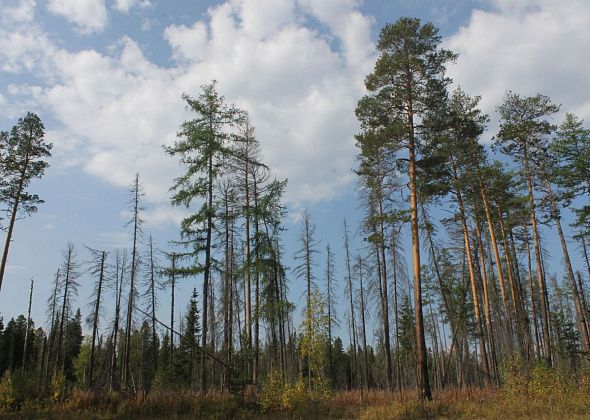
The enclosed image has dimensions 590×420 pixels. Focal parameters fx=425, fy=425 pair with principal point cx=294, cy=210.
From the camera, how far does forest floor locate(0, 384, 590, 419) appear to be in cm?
1276

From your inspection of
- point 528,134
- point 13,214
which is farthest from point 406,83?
point 13,214

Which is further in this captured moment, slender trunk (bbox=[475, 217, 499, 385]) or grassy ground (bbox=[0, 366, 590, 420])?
slender trunk (bbox=[475, 217, 499, 385])

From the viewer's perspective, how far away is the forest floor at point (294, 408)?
12.8m

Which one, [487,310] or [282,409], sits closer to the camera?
[282,409]

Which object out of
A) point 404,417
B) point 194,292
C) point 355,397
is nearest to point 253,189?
point 355,397

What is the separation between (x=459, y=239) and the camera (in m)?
24.3

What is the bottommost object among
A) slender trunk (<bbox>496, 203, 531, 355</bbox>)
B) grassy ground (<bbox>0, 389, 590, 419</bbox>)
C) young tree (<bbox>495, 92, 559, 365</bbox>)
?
grassy ground (<bbox>0, 389, 590, 419</bbox>)

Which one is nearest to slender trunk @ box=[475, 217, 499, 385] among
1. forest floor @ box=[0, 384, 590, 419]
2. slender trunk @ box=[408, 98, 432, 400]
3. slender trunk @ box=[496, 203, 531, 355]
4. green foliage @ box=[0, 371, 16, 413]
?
slender trunk @ box=[496, 203, 531, 355]

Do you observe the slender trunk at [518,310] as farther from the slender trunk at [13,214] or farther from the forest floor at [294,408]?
the slender trunk at [13,214]

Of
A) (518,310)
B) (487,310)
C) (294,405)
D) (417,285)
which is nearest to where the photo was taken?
(294,405)

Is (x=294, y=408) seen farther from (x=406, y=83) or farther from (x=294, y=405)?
(x=406, y=83)

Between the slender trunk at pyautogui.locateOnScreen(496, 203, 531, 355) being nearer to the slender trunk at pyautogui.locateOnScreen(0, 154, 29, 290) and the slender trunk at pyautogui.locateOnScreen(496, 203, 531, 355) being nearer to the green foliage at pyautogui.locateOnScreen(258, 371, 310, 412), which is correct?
the green foliage at pyautogui.locateOnScreen(258, 371, 310, 412)

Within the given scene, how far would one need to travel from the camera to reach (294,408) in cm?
1410

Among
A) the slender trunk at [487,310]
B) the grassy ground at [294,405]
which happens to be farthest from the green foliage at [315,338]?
the slender trunk at [487,310]
